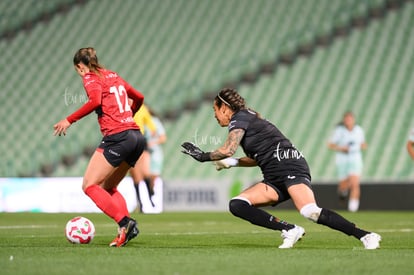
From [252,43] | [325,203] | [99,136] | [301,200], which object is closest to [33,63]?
[99,136]

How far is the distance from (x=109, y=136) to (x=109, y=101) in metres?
0.35

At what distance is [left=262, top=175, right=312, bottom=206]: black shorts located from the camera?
8.53 metres

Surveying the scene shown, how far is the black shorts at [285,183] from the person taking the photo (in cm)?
853

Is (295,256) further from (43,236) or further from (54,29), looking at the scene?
(54,29)

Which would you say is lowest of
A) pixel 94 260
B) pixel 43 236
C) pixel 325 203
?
pixel 325 203

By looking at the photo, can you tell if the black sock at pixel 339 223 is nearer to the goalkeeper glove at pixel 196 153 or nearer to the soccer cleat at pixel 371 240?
the soccer cleat at pixel 371 240

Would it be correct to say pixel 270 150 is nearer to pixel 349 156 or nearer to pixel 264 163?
pixel 264 163

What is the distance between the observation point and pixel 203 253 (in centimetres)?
795

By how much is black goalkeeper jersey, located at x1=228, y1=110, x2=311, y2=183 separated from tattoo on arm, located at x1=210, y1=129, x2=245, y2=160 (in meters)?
0.14

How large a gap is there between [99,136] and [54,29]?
5569 mm

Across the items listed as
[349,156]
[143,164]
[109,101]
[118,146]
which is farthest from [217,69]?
[118,146]

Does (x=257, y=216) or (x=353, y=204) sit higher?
(x=257, y=216)

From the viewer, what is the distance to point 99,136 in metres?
22.2

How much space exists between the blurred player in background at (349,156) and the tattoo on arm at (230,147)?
10.3 m
